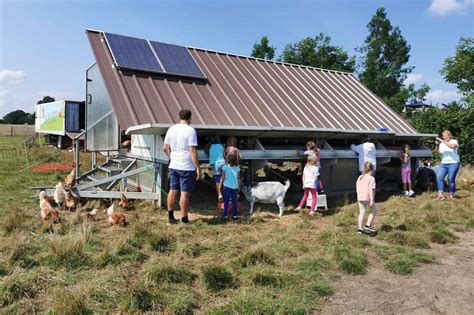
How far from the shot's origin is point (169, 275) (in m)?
4.06

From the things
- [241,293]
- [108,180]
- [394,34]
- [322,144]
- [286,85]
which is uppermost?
A: [394,34]

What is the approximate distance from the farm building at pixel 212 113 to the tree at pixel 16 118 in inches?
5126

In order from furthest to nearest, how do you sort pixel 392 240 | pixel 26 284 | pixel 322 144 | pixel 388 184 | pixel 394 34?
pixel 394 34 → pixel 388 184 → pixel 322 144 → pixel 392 240 → pixel 26 284

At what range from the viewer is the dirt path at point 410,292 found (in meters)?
3.74

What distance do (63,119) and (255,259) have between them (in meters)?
27.9

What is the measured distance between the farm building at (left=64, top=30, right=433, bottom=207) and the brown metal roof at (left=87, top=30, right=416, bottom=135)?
0.03 meters

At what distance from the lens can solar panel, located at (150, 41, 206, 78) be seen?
964cm

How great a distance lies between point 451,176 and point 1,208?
1081cm

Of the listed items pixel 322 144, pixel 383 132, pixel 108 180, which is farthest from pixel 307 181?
pixel 108 180

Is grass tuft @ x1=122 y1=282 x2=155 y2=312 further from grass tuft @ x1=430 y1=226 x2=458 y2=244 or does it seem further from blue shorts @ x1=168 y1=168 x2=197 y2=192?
grass tuft @ x1=430 y1=226 x2=458 y2=244

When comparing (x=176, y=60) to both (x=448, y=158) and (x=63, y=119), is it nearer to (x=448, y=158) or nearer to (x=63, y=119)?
(x=448, y=158)

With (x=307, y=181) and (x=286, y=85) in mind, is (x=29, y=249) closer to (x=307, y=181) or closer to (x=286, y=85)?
(x=307, y=181)

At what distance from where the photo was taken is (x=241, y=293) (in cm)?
372

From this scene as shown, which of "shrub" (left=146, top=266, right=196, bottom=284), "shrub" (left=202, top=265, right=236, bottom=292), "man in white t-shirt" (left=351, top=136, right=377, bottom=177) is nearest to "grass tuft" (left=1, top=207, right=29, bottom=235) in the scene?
"shrub" (left=146, top=266, right=196, bottom=284)
